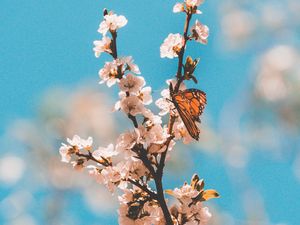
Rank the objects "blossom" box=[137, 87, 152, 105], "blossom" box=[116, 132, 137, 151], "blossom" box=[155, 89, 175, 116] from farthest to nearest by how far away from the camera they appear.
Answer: "blossom" box=[155, 89, 175, 116]
"blossom" box=[137, 87, 152, 105]
"blossom" box=[116, 132, 137, 151]

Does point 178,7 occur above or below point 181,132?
above

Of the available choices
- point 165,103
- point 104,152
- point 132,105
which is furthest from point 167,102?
point 104,152

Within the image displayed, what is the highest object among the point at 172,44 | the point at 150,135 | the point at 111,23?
the point at 111,23

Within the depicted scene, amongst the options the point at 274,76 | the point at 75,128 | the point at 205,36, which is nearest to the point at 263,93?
the point at 274,76

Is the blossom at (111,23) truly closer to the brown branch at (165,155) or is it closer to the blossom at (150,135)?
the brown branch at (165,155)

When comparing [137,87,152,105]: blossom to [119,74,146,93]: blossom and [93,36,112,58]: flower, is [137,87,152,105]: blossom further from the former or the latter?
[93,36,112,58]: flower

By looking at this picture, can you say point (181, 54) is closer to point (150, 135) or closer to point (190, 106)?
point (190, 106)

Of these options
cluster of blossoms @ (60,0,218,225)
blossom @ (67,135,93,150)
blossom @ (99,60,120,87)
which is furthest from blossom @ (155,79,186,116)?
blossom @ (67,135,93,150)

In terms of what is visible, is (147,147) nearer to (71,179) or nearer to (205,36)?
(205,36)
